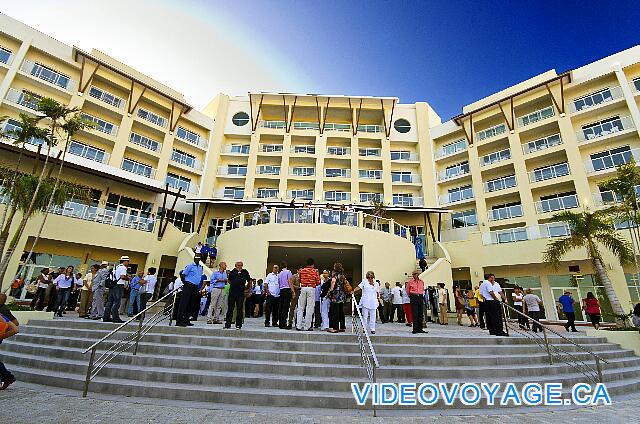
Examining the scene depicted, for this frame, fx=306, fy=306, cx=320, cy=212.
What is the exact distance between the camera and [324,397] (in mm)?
4668

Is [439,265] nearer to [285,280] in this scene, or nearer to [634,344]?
[634,344]

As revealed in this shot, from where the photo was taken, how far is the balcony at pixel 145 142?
27469mm

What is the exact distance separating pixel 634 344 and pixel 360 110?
92.1 ft

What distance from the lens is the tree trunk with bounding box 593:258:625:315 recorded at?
13086 mm

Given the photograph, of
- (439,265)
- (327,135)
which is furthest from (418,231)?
(327,135)

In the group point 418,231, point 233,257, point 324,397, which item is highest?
point 418,231

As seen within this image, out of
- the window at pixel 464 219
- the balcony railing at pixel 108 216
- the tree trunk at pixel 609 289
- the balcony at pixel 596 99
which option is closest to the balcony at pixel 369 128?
the window at pixel 464 219

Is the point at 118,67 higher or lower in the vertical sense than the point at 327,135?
higher

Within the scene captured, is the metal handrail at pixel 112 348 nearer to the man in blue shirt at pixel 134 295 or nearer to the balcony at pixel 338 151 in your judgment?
the man in blue shirt at pixel 134 295

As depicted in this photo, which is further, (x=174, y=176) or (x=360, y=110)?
(x=360, y=110)

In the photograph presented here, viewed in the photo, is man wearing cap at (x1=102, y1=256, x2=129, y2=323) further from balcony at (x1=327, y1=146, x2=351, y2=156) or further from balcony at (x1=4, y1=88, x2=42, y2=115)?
balcony at (x1=327, y1=146, x2=351, y2=156)

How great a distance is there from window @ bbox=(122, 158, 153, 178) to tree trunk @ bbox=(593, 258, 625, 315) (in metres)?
31.3

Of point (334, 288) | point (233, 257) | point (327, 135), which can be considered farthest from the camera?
point (327, 135)

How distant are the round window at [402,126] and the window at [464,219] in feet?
33.6
